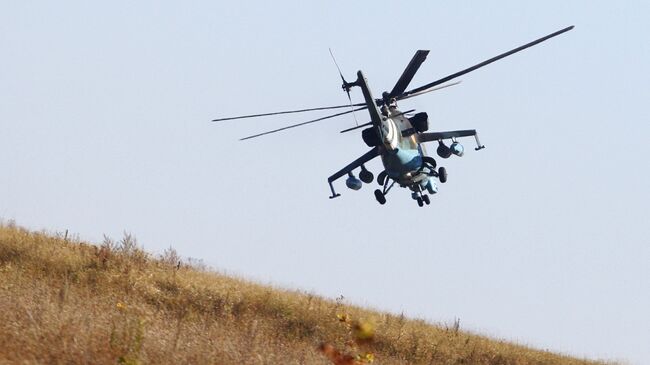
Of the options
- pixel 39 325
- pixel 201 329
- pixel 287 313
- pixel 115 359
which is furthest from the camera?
pixel 287 313

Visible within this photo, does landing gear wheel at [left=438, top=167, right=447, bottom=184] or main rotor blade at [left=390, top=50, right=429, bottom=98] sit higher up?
main rotor blade at [left=390, top=50, right=429, bottom=98]

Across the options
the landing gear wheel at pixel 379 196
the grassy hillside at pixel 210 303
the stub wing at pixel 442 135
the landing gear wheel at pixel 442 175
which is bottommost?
the grassy hillside at pixel 210 303

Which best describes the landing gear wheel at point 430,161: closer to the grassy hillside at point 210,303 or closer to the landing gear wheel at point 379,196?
the landing gear wheel at point 379,196

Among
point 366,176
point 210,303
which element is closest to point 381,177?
point 366,176

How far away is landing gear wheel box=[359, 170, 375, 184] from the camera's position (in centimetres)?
2683

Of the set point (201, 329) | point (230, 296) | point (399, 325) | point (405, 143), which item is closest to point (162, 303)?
point (230, 296)

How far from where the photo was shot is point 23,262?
20188mm

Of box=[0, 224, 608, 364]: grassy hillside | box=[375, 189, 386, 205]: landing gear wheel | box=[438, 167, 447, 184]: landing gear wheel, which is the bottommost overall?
box=[0, 224, 608, 364]: grassy hillside

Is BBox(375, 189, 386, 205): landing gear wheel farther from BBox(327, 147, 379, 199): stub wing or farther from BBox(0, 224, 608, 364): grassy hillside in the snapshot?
BBox(0, 224, 608, 364): grassy hillside

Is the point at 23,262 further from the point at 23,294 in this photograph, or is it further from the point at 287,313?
the point at 23,294

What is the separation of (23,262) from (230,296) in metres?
3.89

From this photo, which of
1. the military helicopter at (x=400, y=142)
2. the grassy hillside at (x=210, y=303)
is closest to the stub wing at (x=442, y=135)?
the military helicopter at (x=400, y=142)

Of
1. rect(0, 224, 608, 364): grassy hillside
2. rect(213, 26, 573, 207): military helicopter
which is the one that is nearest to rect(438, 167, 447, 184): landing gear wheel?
rect(213, 26, 573, 207): military helicopter

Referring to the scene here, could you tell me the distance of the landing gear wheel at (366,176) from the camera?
26.8m
